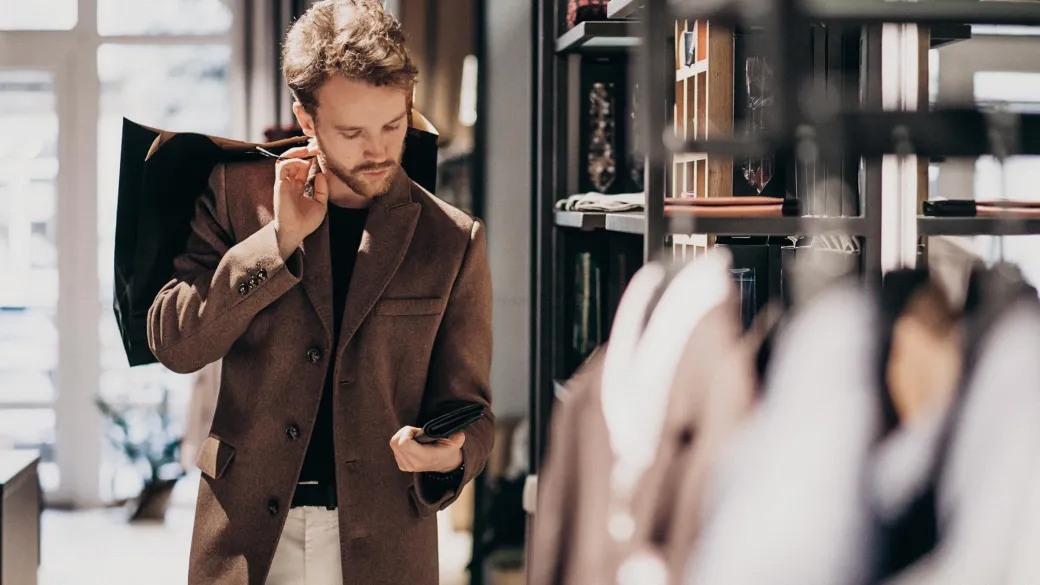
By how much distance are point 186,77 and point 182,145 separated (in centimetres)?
339

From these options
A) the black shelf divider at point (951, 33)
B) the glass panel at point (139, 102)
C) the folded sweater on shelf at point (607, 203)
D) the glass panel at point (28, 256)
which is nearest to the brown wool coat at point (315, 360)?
the folded sweater on shelf at point (607, 203)

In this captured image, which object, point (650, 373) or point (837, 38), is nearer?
point (650, 373)

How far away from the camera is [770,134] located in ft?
3.53

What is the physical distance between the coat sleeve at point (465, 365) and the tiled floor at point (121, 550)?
6.28 ft

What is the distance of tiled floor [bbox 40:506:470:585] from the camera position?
3719mm

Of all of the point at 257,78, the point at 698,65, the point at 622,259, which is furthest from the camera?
the point at 257,78

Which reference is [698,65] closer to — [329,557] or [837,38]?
[837,38]

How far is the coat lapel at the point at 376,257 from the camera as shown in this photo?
64.2 inches

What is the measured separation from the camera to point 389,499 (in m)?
1.65

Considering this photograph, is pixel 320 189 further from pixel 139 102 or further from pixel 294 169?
pixel 139 102

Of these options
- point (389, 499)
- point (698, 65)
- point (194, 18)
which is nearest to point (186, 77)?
point (194, 18)

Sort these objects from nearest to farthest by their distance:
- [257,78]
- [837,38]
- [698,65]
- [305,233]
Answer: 1. [305,233]
2. [837,38]
3. [698,65]
4. [257,78]

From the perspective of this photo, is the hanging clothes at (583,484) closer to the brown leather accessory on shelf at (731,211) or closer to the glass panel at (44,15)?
the brown leather accessory on shelf at (731,211)

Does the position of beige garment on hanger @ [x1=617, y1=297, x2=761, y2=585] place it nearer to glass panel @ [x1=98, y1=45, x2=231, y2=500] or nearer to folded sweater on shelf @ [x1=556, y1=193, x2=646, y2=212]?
folded sweater on shelf @ [x1=556, y1=193, x2=646, y2=212]
